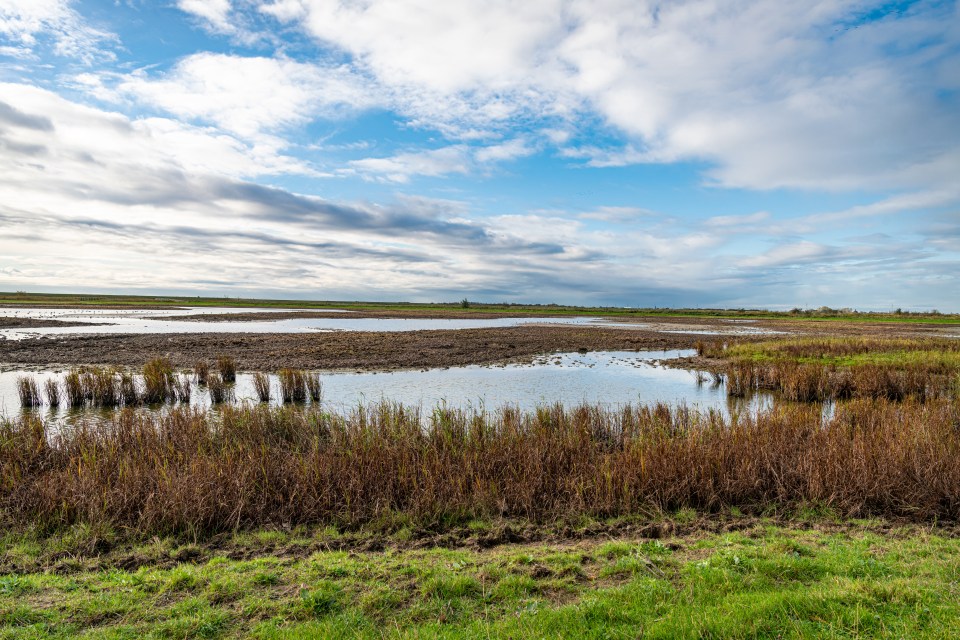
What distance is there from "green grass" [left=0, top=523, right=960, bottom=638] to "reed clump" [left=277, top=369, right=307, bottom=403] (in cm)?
1347

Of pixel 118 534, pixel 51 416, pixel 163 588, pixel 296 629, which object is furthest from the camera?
pixel 51 416

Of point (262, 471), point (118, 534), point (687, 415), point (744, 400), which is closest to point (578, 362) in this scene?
point (744, 400)

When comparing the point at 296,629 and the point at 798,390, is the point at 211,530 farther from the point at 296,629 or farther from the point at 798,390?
the point at 798,390

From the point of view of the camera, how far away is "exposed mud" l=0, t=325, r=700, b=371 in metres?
29.3

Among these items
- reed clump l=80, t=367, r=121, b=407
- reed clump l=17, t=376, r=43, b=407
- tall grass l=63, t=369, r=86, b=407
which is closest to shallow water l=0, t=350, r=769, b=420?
reed clump l=17, t=376, r=43, b=407

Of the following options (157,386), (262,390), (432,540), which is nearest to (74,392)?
(157,386)

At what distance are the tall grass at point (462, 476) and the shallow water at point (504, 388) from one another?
6.09 metres

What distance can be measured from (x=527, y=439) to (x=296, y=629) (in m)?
6.66

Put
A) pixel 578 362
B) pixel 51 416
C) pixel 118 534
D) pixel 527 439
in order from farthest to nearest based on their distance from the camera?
pixel 578 362 → pixel 51 416 → pixel 527 439 → pixel 118 534

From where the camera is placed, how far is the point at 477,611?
529 cm

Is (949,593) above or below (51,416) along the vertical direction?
above

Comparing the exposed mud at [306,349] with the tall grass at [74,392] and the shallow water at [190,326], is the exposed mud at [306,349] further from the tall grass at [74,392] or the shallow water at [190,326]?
the tall grass at [74,392]

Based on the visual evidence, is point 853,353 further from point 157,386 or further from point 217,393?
point 157,386

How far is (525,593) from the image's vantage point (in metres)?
5.61
